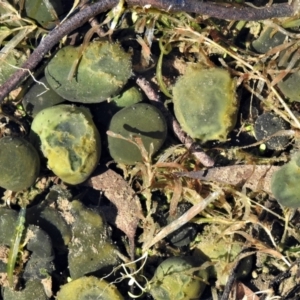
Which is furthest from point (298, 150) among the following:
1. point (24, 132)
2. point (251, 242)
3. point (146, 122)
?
point (24, 132)

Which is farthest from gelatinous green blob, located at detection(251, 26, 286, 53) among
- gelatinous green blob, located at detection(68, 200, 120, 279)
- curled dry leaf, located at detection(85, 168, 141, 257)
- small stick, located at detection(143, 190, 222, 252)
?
gelatinous green blob, located at detection(68, 200, 120, 279)

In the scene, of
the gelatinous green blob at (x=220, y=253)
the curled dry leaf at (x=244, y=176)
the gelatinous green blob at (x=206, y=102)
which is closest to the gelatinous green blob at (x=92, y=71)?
the gelatinous green blob at (x=206, y=102)

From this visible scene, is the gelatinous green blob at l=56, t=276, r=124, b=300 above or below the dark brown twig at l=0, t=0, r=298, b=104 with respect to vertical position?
below

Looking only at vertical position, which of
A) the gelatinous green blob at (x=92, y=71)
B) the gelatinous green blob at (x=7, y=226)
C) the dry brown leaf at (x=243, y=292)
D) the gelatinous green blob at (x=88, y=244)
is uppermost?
the gelatinous green blob at (x=92, y=71)

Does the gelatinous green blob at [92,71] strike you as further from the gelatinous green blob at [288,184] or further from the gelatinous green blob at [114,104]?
the gelatinous green blob at [288,184]

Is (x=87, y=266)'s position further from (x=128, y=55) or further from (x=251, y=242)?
(x=128, y=55)

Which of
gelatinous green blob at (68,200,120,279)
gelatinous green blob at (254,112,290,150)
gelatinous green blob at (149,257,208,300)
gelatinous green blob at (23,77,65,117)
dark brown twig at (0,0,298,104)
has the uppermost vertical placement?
dark brown twig at (0,0,298,104)

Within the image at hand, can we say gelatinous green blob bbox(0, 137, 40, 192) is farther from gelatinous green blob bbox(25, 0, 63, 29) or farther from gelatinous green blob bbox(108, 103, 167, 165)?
gelatinous green blob bbox(25, 0, 63, 29)
